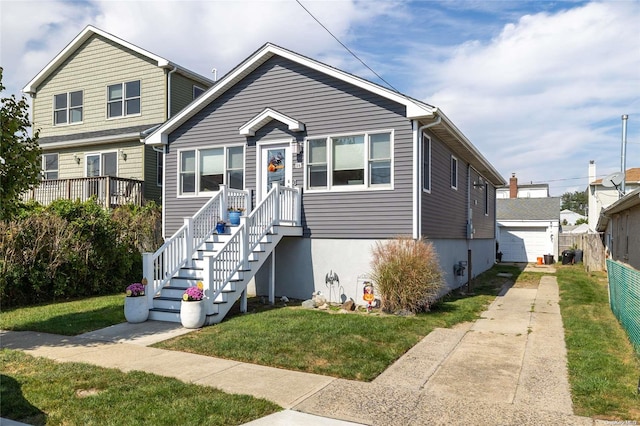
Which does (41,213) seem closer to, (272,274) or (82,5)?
(82,5)

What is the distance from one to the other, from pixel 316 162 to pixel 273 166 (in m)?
1.26

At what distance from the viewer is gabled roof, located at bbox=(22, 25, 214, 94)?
1834cm

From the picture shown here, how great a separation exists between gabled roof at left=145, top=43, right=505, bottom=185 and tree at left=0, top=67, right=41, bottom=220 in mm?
5794

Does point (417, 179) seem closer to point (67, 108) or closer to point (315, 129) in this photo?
point (315, 129)

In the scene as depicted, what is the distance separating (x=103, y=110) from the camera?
19516 millimetres

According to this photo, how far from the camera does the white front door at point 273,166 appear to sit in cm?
1261

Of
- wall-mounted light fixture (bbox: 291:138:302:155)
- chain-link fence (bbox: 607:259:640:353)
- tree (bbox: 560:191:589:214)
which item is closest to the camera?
chain-link fence (bbox: 607:259:640:353)

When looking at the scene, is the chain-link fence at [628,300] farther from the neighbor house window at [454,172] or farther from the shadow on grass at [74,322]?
the shadow on grass at [74,322]

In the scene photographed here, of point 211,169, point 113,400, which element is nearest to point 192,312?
point 113,400

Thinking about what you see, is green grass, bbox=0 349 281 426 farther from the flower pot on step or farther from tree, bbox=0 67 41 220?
the flower pot on step

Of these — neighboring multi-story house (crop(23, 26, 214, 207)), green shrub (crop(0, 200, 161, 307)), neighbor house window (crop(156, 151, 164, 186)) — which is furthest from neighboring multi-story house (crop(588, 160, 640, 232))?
green shrub (crop(0, 200, 161, 307))

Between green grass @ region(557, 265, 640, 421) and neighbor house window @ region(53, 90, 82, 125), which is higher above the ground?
neighbor house window @ region(53, 90, 82, 125)

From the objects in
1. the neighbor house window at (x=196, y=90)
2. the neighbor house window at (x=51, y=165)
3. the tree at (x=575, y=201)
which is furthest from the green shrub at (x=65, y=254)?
the tree at (x=575, y=201)

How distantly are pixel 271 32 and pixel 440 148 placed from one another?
218 inches
